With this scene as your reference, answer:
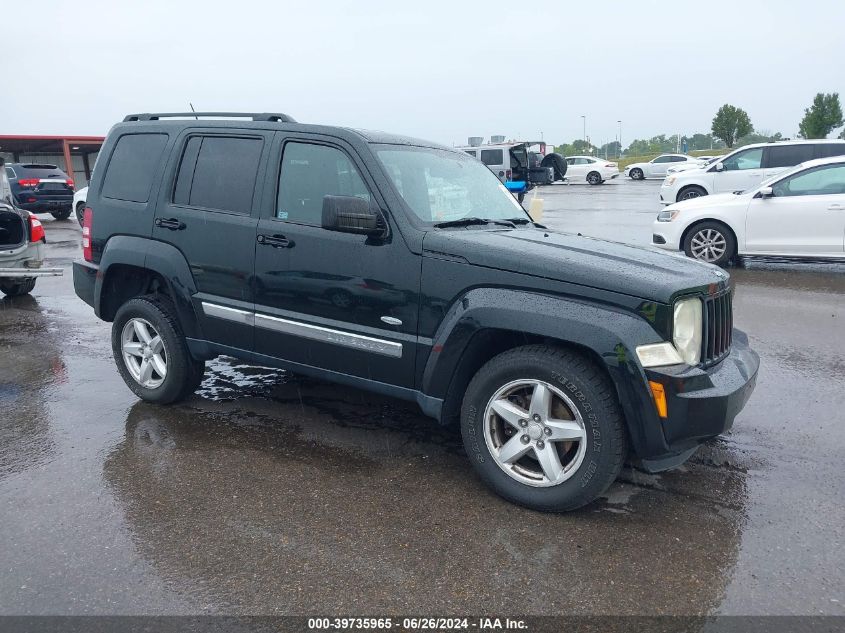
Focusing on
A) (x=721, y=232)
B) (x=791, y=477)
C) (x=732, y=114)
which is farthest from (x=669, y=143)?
(x=791, y=477)

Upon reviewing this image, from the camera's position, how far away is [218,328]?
457 centimetres

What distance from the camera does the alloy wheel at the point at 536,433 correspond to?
336cm

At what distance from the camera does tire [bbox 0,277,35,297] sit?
9367 mm

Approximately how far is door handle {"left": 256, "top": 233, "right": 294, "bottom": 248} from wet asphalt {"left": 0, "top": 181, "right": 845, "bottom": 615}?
124cm

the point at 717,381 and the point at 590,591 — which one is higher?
the point at 717,381

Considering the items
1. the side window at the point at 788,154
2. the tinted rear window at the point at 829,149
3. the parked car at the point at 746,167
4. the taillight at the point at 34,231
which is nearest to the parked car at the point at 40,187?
the taillight at the point at 34,231

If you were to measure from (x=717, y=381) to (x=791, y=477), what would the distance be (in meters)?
0.97

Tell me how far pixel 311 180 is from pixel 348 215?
2.18 feet

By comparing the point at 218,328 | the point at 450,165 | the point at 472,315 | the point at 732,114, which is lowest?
the point at 218,328

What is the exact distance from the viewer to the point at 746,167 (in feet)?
50.5

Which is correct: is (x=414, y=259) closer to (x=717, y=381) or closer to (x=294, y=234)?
(x=294, y=234)

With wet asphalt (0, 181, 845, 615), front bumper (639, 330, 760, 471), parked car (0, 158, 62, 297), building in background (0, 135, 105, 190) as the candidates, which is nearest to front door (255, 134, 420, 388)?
wet asphalt (0, 181, 845, 615)

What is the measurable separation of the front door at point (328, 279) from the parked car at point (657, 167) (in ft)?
121

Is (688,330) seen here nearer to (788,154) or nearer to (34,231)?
(34,231)
